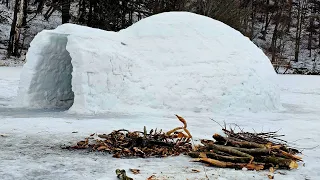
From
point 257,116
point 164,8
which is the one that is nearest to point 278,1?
point 164,8

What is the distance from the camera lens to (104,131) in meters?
6.64

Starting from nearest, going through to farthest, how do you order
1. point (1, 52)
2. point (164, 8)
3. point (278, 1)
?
point (1, 52)
point (164, 8)
point (278, 1)

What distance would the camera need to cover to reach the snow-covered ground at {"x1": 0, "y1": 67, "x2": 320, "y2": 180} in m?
4.34

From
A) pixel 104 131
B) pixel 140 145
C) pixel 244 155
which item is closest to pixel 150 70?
pixel 104 131

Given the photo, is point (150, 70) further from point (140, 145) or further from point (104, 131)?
point (140, 145)

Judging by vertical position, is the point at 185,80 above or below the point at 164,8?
below

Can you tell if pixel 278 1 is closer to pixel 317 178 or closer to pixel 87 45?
pixel 87 45

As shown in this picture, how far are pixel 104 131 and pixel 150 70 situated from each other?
3273mm

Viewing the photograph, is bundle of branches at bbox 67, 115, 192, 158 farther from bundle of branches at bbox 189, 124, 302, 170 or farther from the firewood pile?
bundle of branches at bbox 189, 124, 302, 170

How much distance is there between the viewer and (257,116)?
9516 millimetres

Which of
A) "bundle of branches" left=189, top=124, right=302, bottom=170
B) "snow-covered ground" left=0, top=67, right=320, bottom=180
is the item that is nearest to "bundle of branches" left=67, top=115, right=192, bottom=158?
"snow-covered ground" left=0, top=67, right=320, bottom=180

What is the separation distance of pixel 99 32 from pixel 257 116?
163 inches

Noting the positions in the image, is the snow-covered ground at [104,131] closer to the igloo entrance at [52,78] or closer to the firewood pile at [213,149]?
the firewood pile at [213,149]

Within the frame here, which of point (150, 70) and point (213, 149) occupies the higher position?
point (150, 70)
